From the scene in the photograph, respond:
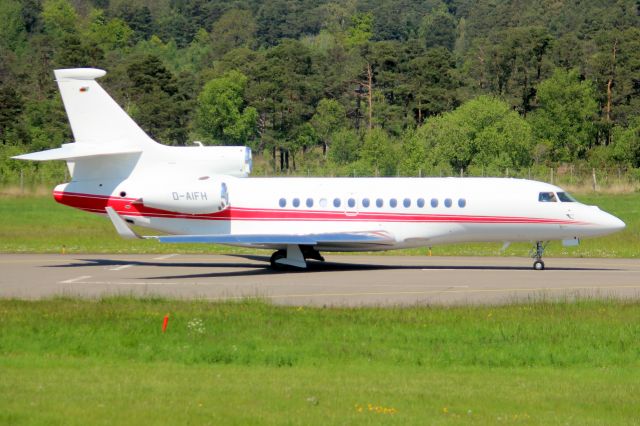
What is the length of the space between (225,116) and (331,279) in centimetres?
6093

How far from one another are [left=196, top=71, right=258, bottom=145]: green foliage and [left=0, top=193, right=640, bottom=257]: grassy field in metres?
33.0

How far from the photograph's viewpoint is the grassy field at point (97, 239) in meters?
39.8

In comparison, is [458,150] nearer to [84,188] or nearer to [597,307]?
[84,188]

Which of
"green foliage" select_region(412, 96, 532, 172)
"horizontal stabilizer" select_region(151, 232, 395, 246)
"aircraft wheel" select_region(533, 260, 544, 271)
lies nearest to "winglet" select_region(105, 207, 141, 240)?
"horizontal stabilizer" select_region(151, 232, 395, 246)

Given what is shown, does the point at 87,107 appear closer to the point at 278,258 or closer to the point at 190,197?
the point at 190,197

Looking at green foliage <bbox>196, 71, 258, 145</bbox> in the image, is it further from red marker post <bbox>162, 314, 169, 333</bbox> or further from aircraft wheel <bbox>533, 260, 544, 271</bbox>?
red marker post <bbox>162, 314, 169, 333</bbox>

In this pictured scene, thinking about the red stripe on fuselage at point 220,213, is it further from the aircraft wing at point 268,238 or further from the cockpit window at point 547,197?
the cockpit window at point 547,197

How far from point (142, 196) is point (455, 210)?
8.83 m

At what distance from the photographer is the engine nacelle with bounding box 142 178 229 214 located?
3200 cm

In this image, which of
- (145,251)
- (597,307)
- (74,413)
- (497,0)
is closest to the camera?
(74,413)

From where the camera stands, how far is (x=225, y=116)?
89.4m

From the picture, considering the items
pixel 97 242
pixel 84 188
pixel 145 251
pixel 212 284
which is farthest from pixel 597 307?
pixel 97 242

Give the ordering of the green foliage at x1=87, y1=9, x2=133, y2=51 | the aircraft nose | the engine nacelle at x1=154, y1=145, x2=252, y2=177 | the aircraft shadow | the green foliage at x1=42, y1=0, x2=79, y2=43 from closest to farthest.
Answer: the aircraft nose, the aircraft shadow, the engine nacelle at x1=154, y1=145, x2=252, y2=177, the green foliage at x1=87, y1=9, x2=133, y2=51, the green foliage at x1=42, y1=0, x2=79, y2=43

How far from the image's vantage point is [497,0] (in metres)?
179
